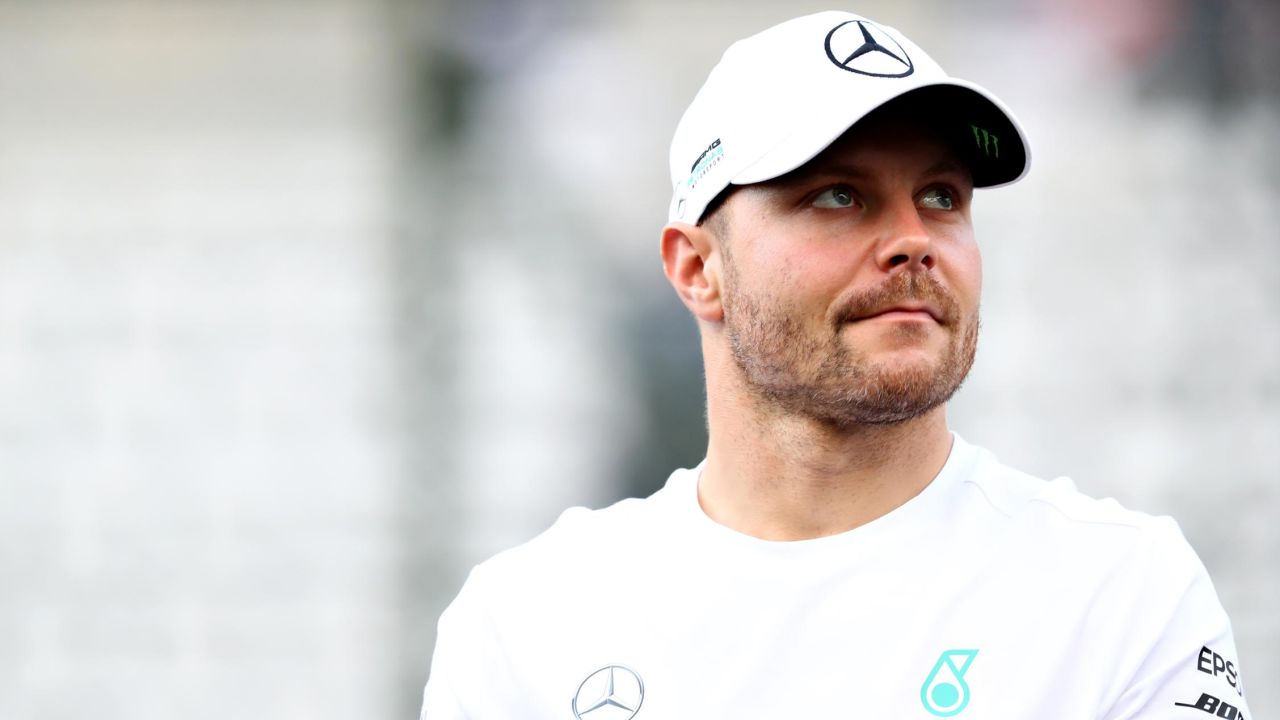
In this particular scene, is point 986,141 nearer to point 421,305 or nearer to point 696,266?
point 696,266

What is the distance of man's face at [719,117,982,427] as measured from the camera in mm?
1822

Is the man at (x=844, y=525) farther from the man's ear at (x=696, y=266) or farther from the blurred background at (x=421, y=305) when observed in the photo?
the blurred background at (x=421, y=305)

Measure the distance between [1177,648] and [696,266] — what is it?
899mm

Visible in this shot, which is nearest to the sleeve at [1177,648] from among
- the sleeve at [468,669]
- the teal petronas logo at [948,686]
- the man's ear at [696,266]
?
the teal petronas logo at [948,686]

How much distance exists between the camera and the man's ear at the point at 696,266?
2102 mm

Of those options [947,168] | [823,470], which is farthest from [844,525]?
[947,168]

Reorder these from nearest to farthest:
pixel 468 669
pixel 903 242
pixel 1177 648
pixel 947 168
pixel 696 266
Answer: pixel 1177 648 < pixel 903 242 < pixel 947 168 < pixel 468 669 < pixel 696 266

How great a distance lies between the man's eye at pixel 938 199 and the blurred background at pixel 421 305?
2.63 meters

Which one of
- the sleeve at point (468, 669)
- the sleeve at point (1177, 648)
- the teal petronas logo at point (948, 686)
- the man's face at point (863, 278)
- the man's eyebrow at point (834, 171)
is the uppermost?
the man's eyebrow at point (834, 171)

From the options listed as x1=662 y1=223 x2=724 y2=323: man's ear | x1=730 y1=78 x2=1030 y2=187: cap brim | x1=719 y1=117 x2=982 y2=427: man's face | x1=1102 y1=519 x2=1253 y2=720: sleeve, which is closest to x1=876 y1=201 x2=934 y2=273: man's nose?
x1=719 y1=117 x2=982 y2=427: man's face

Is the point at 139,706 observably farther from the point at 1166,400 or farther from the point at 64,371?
the point at 1166,400

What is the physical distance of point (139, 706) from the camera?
15.0 ft

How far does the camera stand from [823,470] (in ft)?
6.40

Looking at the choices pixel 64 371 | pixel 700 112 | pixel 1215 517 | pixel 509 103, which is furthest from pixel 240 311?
pixel 1215 517
